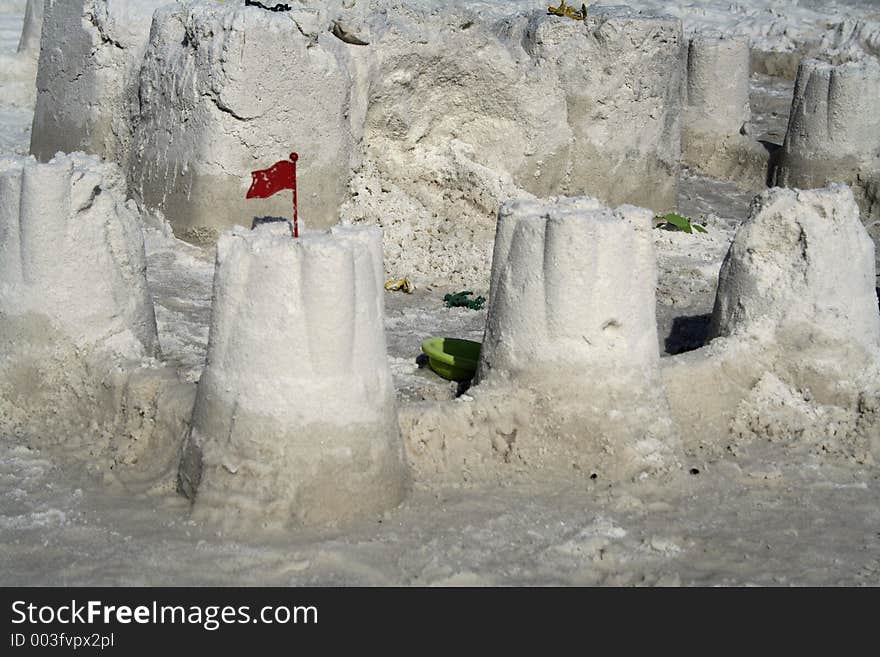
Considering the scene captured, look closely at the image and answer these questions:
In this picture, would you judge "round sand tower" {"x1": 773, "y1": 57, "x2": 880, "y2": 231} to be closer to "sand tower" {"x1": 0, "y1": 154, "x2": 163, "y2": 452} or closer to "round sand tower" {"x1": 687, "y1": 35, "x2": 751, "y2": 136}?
"round sand tower" {"x1": 687, "y1": 35, "x2": 751, "y2": 136}

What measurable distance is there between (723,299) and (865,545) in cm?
183

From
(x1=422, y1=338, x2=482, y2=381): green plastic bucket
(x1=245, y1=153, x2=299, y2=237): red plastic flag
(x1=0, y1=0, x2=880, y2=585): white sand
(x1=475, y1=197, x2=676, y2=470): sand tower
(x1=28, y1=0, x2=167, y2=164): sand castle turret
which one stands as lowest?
(x1=0, y1=0, x2=880, y2=585): white sand

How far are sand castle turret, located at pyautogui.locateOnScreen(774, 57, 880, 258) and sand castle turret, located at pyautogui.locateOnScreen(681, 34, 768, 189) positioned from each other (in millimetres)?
754

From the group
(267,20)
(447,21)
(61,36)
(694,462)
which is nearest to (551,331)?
(694,462)

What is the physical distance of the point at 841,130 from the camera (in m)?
11.5

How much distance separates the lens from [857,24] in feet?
59.7

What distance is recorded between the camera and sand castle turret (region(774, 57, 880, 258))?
37.0 ft

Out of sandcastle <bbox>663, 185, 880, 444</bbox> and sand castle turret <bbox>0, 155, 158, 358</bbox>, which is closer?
sand castle turret <bbox>0, 155, 158, 358</bbox>

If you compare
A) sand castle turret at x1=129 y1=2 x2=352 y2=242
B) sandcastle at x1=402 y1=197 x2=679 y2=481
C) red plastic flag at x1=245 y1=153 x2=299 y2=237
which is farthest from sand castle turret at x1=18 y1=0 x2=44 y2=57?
sandcastle at x1=402 y1=197 x2=679 y2=481

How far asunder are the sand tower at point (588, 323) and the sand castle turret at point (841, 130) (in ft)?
21.0

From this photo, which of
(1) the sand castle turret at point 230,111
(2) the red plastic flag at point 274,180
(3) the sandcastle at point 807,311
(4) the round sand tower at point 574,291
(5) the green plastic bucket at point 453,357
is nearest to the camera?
(2) the red plastic flag at point 274,180

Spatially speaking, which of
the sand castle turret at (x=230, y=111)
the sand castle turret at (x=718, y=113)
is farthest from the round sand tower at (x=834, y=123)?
the sand castle turret at (x=230, y=111)

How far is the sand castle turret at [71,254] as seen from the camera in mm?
5676

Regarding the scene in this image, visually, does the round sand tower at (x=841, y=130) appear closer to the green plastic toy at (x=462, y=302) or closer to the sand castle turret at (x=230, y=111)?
the green plastic toy at (x=462, y=302)
